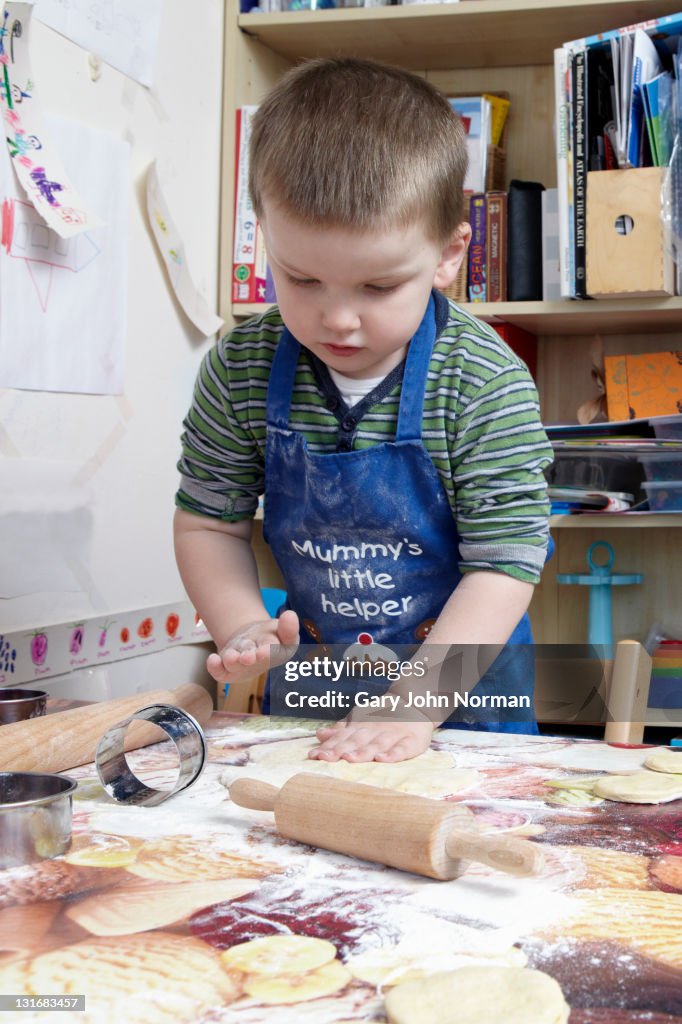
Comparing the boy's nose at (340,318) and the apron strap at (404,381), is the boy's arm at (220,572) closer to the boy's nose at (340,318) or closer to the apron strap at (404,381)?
the apron strap at (404,381)

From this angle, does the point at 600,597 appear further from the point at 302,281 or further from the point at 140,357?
the point at 302,281

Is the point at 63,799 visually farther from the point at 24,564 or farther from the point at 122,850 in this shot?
the point at 24,564

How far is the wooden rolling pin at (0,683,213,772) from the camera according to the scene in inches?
26.1

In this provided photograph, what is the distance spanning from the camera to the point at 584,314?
1550mm

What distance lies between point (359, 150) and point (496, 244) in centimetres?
87

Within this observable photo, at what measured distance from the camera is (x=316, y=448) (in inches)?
37.8

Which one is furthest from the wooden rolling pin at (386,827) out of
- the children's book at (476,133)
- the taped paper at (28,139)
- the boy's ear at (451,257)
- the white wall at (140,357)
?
the children's book at (476,133)

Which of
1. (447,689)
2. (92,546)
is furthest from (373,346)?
(92,546)

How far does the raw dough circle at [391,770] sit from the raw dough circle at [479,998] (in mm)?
245

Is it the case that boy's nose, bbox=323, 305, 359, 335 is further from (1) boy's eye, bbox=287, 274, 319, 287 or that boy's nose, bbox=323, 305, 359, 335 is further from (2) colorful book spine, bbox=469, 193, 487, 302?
(2) colorful book spine, bbox=469, 193, 487, 302

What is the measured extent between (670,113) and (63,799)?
52.1 inches

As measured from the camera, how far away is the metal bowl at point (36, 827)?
0.50 m

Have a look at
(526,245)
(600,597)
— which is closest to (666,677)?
(600,597)

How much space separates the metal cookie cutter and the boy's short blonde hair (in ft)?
1.23
